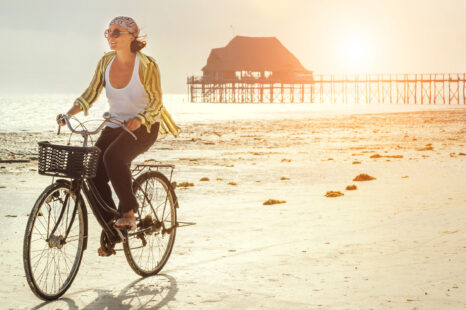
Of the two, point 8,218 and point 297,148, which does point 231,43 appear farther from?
point 8,218

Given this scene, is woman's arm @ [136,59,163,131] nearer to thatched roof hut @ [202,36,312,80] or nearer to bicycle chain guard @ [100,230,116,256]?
bicycle chain guard @ [100,230,116,256]

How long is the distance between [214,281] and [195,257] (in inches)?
34.2

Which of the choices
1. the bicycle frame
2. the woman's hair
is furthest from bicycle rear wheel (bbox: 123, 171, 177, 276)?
the woman's hair

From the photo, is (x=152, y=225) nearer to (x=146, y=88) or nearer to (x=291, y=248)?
(x=146, y=88)

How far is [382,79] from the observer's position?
368 feet

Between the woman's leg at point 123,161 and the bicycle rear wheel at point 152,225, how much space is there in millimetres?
353

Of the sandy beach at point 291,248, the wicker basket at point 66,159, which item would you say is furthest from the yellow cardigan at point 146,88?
the sandy beach at point 291,248

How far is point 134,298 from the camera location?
4902 millimetres

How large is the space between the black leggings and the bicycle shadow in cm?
53

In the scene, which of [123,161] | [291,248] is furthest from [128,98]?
[291,248]

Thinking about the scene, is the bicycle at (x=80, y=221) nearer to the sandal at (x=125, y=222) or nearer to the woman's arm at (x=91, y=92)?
the sandal at (x=125, y=222)

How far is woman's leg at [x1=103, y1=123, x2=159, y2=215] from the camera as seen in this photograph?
4855 mm

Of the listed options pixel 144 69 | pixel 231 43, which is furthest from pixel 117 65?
pixel 231 43

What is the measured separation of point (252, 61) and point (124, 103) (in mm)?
109356
